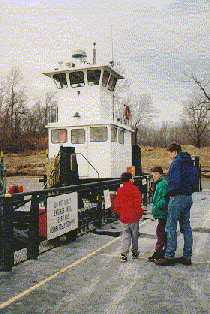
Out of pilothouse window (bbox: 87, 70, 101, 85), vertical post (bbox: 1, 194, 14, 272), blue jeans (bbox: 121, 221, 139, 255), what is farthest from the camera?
pilothouse window (bbox: 87, 70, 101, 85)

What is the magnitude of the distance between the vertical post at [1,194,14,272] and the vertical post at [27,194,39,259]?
2.06ft

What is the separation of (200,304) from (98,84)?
1306cm

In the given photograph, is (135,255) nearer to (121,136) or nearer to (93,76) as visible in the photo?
(121,136)

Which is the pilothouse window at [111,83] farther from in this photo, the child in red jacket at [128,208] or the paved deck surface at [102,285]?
the child in red jacket at [128,208]

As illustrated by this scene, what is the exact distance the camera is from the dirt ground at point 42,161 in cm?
4146

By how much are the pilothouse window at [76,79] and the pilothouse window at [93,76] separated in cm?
34

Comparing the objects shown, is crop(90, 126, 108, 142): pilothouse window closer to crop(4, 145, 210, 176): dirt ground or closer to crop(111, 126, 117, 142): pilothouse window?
crop(111, 126, 117, 142): pilothouse window

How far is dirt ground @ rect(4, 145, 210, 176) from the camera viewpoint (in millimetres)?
41456

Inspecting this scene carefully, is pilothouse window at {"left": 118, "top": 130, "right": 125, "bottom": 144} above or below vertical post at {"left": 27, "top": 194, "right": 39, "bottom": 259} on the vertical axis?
above

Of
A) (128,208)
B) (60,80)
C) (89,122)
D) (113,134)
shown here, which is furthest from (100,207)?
(60,80)

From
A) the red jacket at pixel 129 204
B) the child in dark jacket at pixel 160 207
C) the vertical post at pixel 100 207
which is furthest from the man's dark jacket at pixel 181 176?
the vertical post at pixel 100 207

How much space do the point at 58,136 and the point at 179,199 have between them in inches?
428

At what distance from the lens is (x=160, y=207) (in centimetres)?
541

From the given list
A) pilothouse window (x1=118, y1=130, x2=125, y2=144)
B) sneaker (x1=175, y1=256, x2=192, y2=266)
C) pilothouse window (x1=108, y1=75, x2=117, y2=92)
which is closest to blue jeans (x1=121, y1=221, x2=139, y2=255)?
sneaker (x1=175, y1=256, x2=192, y2=266)
